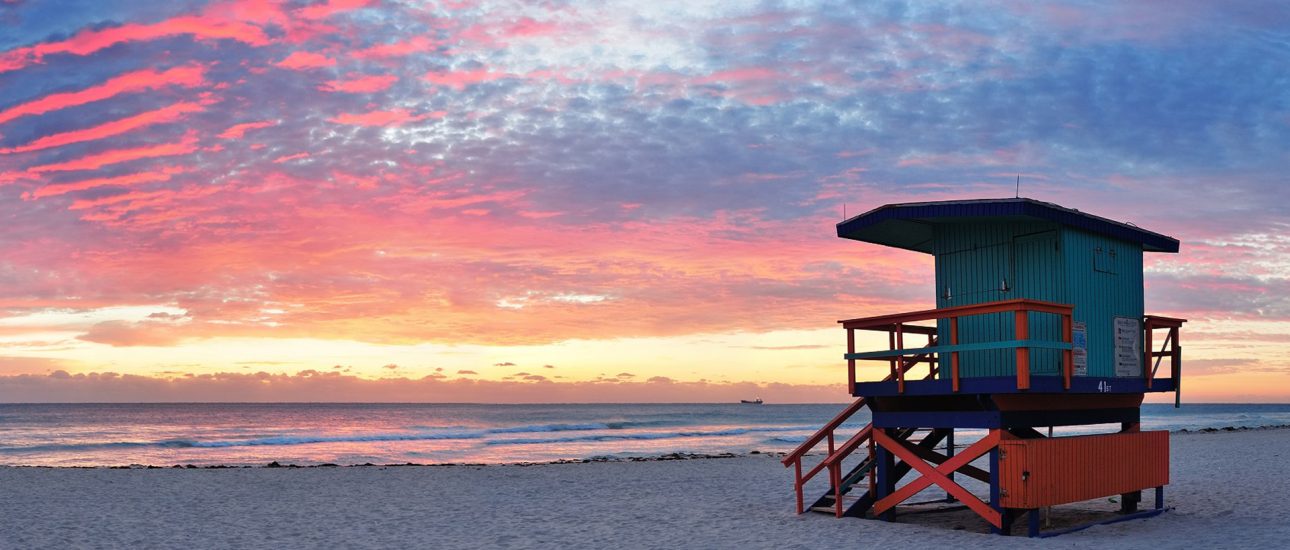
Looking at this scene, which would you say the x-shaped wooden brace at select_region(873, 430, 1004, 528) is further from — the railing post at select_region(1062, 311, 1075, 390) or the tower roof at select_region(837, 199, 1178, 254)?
the tower roof at select_region(837, 199, 1178, 254)

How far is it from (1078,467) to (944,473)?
1.68 metres

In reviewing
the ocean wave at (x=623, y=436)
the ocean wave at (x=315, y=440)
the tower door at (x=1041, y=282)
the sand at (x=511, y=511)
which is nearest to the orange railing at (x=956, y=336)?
the tower door at (x=1041, y=282)

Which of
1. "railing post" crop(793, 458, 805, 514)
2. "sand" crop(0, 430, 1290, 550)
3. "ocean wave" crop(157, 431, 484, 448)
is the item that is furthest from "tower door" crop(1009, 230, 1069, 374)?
"ocean wave" crop(157, 431, 484, 448)

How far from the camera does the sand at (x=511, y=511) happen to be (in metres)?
12.6

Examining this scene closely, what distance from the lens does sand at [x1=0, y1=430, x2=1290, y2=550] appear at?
12625 millimetres

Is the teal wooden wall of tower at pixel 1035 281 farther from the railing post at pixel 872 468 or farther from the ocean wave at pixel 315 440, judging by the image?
the ocean wave at pixel 315 440

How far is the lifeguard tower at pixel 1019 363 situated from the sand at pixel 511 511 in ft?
2.23

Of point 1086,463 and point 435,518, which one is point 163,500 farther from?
point 1086,463

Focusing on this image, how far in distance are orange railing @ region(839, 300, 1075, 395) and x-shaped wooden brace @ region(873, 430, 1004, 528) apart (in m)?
0.80

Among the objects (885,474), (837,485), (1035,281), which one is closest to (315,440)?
(837,485)

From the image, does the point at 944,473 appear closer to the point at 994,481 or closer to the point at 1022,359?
the point at 994,481

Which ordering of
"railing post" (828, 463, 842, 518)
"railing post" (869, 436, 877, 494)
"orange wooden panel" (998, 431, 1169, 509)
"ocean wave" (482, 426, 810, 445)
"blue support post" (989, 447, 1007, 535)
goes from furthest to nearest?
1. "ocean wave" (482, 426, 810, 445)
2. "railing post" (869, 436, 877, 494)
3. "railing post" (828, 463, 842, 518)
4. "blue support post" (989, 447, 1007, 535)
5. "orange wooden panel" (998, 431, 1169, 509)

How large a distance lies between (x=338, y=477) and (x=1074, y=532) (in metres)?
17.0

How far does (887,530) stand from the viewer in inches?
505
